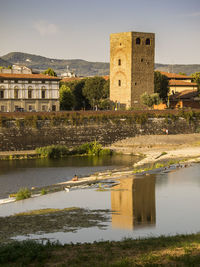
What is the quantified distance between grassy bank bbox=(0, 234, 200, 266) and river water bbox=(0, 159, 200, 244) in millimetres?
1978

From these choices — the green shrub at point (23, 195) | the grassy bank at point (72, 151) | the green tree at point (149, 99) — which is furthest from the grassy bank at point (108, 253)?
the green tree at point (149, 99)

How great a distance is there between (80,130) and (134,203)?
100ft

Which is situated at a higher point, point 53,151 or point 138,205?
point 53,151

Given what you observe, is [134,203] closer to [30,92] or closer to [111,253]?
[111,253]

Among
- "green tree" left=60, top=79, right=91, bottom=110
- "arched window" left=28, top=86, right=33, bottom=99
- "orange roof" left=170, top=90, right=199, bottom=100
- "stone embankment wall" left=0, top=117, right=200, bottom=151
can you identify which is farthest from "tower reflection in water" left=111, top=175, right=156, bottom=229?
"green tree" left=60, top=79, right=91, bottom=110

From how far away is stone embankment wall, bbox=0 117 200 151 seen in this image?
5161cm

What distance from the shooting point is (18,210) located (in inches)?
962

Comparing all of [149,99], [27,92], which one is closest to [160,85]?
[149,99]

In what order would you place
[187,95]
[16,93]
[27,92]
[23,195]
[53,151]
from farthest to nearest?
[187,95], [27,92], [16,93], [53,151], [23,195]

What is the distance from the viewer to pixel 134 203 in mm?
25578

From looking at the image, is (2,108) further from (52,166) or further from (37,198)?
(37,198)

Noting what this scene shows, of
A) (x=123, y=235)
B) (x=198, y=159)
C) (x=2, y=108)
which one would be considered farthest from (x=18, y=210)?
(x=2, y=108)

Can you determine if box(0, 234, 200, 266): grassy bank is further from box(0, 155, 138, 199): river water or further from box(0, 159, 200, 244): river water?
box(0, 155, 138, 199): river water

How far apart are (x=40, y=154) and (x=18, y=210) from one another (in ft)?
81.1
